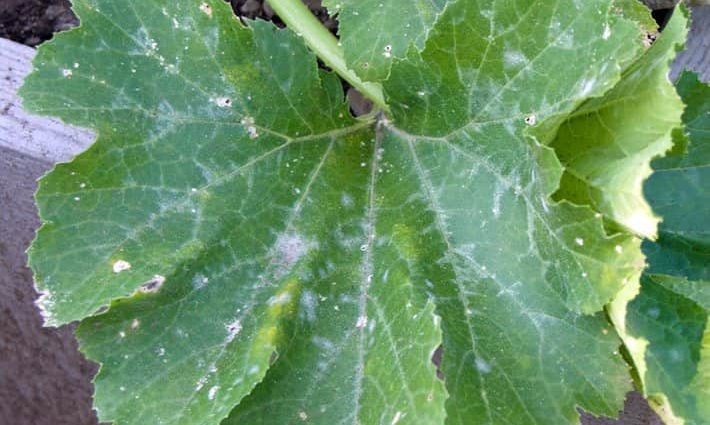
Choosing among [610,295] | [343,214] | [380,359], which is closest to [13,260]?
[343,214]

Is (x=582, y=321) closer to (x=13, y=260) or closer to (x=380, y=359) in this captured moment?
(x=380, y=359)

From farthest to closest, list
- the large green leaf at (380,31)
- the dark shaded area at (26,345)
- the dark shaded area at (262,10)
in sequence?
the dark shaded area at (262,10), the dark shaded area at (26,345), the large green leaf at (380,31)

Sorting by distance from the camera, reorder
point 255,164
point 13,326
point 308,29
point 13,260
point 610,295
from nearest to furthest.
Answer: point 610,295 < point 255,164 < point 308,29 < point 13,260 < point 13,326

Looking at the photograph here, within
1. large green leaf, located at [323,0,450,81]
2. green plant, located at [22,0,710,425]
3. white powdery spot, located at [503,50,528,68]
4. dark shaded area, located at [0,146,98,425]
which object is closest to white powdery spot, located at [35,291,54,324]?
green plant, located at [22,0,710,425]

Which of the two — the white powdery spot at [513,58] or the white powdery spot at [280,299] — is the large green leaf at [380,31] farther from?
the white powdery spot at [280,299]

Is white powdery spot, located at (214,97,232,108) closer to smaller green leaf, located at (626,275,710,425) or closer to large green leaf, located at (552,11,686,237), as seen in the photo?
large green leaf, located at (552,11,686,237)

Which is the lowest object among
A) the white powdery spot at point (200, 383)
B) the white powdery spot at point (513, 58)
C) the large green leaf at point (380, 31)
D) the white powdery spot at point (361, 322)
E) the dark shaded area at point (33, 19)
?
the white powdery spot at point (200, 383)

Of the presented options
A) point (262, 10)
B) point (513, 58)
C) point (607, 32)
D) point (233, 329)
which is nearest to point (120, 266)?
point (233, 329)

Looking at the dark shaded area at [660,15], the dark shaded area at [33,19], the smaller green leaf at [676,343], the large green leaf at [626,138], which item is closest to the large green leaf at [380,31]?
the large green leaf at [626,138]
